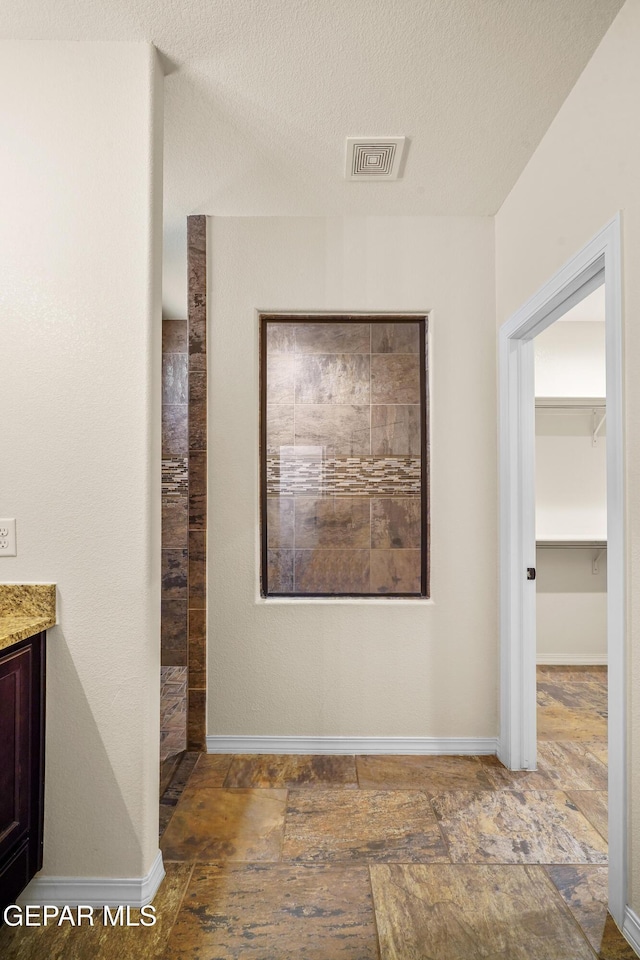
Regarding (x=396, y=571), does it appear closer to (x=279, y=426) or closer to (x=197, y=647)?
(x=279, y=426)

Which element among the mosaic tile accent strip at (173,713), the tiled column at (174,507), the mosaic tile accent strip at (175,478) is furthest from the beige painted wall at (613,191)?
the mosaic tile accent strip at (175,478)

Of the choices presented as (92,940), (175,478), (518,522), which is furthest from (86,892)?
(175,478)

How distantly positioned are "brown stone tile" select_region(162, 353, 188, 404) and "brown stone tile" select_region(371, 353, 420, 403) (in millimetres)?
2188

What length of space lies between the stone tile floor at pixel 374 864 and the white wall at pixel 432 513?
0.90 feet

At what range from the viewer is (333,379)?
2.98m

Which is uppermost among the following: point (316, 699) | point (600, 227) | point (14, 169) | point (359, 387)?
point (14, 169)

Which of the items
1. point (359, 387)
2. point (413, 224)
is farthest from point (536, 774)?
point (413, 224)

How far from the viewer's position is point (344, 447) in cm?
298

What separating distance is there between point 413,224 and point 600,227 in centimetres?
128

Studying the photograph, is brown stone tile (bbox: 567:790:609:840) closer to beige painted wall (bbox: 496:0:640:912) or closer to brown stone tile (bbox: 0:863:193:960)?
beige painted wall (bbox: 496:0:640:912)

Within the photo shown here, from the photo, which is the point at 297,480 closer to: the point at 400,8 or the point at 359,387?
the point at 359,387

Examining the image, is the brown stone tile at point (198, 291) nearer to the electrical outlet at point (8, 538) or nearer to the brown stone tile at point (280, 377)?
the brown stone tile at point (280, 377)

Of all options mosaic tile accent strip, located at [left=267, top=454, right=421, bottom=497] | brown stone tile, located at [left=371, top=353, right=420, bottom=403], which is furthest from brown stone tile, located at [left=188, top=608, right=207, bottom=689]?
brown stone tile, located at [left=371, top=353, right=420, bottom=403]

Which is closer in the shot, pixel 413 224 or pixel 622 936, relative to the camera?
pixel 622 936
